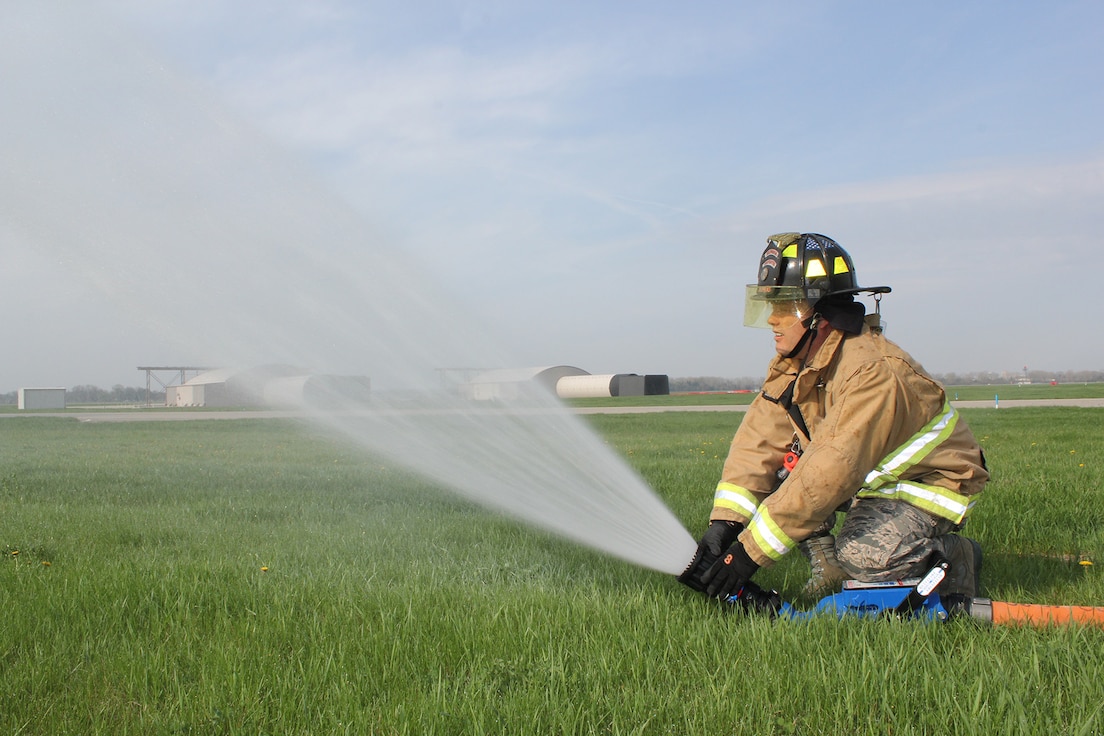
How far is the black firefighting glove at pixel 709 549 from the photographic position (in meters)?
3.68

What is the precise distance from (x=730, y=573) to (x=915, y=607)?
924 mm

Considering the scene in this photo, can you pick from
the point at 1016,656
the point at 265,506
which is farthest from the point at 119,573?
the point at 1016,656

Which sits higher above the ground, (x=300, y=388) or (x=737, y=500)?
(x=300, y=388)

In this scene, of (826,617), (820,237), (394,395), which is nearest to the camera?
(826,617)

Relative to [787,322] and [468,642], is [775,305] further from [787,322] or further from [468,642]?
[468,642]

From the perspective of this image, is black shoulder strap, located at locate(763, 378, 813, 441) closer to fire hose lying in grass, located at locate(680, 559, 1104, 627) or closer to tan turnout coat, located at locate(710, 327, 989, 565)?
tan turnout coat, located at locate(710, 327, 989, 565)

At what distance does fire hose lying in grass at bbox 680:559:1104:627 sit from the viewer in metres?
3.63

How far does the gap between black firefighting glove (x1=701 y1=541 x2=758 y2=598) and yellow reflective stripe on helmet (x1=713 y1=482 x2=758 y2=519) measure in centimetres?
71

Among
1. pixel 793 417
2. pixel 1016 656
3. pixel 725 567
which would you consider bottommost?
pixel 1016 656

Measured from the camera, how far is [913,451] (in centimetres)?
383

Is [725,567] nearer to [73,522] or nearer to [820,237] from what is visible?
[820,237]

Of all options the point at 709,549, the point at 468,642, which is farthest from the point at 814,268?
the point at 468,642

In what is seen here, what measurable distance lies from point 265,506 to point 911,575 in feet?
19.0

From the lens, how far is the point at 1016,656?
10.4ft
